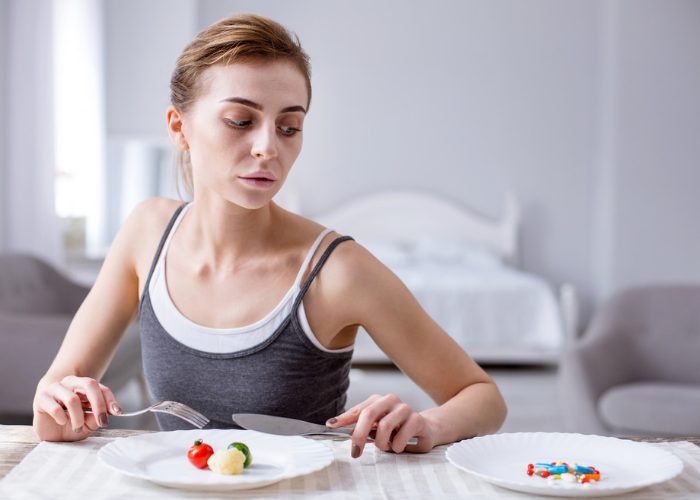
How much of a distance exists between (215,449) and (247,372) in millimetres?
297

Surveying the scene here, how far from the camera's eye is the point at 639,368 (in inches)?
121

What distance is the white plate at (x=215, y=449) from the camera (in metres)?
0.83

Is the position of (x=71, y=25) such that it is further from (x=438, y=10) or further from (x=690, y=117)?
(x=690, y=117)

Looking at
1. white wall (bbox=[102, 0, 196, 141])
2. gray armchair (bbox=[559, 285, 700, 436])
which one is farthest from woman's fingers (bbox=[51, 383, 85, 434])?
white wall (bbox=[102, 0, 196, 141])

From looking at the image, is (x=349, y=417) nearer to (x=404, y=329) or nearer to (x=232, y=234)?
(x=404, y=329)

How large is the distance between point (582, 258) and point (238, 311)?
5.45 m

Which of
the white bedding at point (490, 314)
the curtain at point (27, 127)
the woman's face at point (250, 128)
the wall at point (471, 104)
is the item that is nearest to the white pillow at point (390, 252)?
the white bedding at point (490, 314)

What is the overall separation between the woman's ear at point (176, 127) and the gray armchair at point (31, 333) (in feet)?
4.74

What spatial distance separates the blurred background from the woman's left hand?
4.66m

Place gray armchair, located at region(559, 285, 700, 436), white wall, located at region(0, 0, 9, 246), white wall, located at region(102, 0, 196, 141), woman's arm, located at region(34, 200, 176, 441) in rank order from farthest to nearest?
white wall, located at region(102, 0, 196, 141) → white wall, located at region(0, 0, 9, 246) → gray armchair, located at region(559, 285, 700, 436) → woman's arm, located at region(34, 200, 176, 441)

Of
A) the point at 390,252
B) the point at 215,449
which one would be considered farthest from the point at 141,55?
the point at 215,449

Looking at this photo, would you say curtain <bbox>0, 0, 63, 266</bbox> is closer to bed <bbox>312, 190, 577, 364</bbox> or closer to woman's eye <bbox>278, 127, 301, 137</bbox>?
bed <bbox>312, 190, 577, 364</bbox>

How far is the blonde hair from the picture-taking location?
1.20 meters

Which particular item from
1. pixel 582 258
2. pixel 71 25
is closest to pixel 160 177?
pixel 71 25
